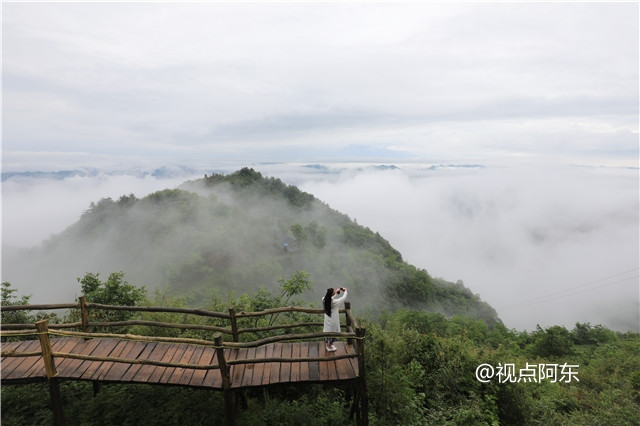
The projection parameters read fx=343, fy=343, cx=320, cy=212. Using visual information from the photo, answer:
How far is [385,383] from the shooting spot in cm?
778

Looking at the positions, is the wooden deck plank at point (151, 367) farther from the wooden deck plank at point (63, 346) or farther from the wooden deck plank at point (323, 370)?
the wooden deck plank at point (323, 370)

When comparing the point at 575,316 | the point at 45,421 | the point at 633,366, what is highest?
the point at 45,421

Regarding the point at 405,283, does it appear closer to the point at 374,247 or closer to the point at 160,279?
the point at 374,247

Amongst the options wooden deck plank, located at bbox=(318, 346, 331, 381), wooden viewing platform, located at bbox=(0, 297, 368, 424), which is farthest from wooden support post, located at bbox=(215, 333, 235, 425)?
wooden deck plank, located at bbox=(318, 346, 331, 381)

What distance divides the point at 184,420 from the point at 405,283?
190ft

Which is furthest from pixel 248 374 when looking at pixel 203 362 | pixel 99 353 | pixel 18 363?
pixel 18 363

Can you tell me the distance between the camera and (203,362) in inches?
260

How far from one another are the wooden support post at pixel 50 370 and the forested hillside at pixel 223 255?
1556 inches

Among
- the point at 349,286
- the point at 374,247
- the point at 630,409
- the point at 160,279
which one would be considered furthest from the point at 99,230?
the point at 630,409

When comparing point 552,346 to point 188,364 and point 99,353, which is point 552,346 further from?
point 99,353

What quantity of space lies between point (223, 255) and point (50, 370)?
4972 cm

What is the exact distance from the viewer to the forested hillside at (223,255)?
5097 cm

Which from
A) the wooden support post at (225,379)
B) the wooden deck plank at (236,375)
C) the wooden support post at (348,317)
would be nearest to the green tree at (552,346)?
the wooden support post at (348,317)

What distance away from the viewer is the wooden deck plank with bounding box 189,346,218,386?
6172mm
